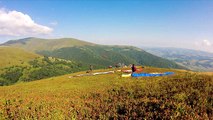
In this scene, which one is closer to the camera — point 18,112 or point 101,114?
point 101,114

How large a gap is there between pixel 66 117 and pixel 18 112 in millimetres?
3554

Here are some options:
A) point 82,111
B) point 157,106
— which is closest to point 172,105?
point 157,106

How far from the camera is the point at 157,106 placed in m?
9.81

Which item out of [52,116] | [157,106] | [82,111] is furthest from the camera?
[82,111]

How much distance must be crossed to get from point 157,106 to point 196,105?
74.1 inches

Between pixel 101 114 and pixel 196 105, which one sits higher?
pixel 196 105

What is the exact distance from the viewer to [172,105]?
9164 mm

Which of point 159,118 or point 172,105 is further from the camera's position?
point 172,105

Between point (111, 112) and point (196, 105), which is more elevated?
point (196, 105)

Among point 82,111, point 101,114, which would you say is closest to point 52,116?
point 82,111

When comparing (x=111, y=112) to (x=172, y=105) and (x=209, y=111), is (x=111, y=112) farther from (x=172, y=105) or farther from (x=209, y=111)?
(x=209, y=111)

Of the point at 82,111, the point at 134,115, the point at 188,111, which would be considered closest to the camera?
the point at 188,111

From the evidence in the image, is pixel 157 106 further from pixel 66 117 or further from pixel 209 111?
pixel 66 117

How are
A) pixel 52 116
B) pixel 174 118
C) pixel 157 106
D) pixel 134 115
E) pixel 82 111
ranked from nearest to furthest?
pixel 174 118
pixel 134 115
pixel 157 106
pixel 52 116
pixel 82 111
